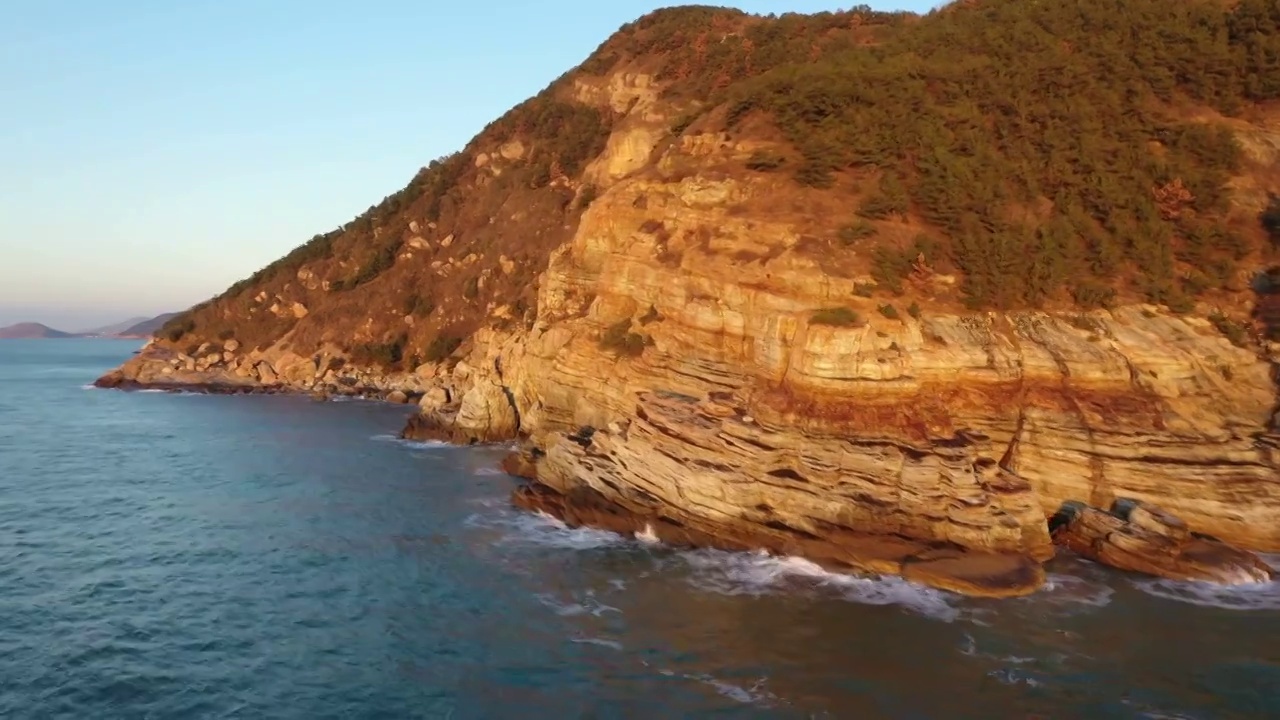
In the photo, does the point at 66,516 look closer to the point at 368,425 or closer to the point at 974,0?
the point at 368,425

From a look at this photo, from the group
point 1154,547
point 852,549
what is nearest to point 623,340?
point 852,549

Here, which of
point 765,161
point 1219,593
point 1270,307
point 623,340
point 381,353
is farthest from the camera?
point 381,353

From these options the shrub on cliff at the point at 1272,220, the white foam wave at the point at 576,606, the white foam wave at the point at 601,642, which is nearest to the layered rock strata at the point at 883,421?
the white foam wave at the point at 576,606

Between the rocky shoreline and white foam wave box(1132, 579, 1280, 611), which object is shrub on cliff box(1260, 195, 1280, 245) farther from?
white foam wave box(1132, 579, 1280, 611)

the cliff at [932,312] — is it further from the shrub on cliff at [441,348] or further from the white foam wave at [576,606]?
the shrub on cliff at [441,348]

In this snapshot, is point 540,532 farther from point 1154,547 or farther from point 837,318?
point 1154,547

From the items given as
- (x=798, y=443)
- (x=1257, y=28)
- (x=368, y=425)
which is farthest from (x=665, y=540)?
(x=1257, y=28)
